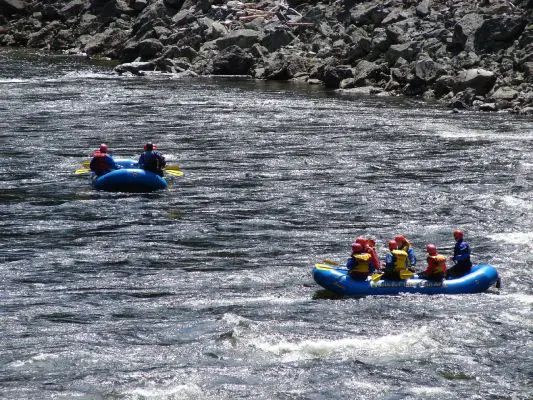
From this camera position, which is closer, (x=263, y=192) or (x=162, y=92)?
(x=263, y=192)

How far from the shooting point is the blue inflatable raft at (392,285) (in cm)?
1961

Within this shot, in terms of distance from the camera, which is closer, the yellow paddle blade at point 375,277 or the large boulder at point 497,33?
the yellow paddle blade at point 375,277

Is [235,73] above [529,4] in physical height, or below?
below

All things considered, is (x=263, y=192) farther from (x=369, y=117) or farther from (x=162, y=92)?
(x=162, y=92)

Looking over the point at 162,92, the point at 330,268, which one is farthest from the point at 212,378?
the point at 162,92

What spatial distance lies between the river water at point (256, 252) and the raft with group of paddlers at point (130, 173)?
430mm

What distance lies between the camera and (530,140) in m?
35.1

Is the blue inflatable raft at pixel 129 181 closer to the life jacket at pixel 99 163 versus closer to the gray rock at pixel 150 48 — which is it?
the life jacket at pixel 99 163

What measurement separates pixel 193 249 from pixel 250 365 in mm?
6677

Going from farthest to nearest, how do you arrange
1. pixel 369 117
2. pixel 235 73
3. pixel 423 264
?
1. pixel 235 73
2. pixel 369 117
3. pixel 423 264

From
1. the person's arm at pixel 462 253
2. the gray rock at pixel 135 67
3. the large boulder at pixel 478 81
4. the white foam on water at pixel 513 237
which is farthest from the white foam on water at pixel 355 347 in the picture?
the gray rock at pixel 135 67

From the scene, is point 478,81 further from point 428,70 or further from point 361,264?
point 361,264

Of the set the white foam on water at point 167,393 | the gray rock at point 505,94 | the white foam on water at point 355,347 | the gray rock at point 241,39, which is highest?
the gray rock at point 241,39

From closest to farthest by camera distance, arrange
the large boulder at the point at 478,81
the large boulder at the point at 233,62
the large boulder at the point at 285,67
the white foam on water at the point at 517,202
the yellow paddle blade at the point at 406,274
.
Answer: the yellow paddle blade at the point at 406,274, the white foam on water at the point at 517,202, the large boulder at the point at 478,81, the large boulder at the point at 285,67, the large boulder at the point at 233,62
